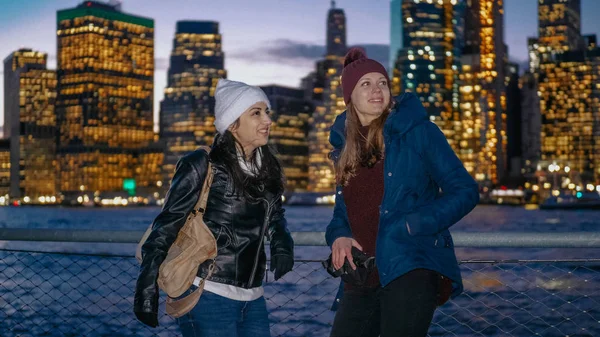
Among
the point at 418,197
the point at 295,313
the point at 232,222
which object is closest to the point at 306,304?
the point at 295,313

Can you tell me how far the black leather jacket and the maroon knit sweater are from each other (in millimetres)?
452

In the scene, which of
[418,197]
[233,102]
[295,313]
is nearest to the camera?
[418,197]

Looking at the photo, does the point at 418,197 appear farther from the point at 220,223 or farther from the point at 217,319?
the point at 217,319

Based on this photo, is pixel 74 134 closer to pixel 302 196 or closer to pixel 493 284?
pixel 302 196

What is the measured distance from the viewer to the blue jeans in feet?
12.6

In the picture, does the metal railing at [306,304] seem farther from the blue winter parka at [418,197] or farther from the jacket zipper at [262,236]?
the blue winter parka at [418,197]

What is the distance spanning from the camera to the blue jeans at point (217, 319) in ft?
12.6

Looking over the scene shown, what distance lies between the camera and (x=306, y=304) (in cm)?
2398

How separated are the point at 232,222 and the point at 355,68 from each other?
102cm

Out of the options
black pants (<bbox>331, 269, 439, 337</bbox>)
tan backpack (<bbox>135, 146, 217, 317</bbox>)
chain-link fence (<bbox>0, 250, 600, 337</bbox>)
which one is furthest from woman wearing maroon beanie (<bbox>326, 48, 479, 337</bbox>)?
chain-link fence (<bbox>0, 250, 600, 337</bbox>)

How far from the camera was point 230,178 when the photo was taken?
13.0 ft

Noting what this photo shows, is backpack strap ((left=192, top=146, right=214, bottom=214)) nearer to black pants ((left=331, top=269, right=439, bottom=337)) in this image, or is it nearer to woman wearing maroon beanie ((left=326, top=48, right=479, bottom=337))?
woman wearing maroon beanie ((left=326, top=48, right=479, bottom=337))

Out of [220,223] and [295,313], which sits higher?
[220,223]

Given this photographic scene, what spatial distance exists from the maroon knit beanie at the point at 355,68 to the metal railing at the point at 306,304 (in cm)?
111
